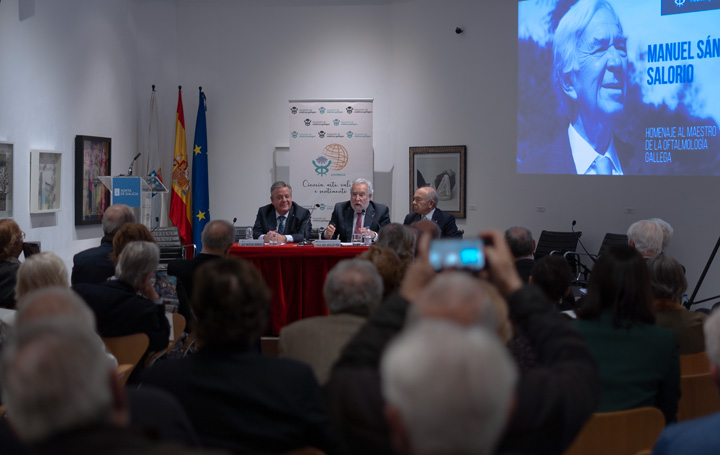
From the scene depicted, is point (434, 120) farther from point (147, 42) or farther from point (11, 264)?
point (11, 264)

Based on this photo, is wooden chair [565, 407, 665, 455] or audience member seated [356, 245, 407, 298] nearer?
wooden chair [565, 407, 665, 455]

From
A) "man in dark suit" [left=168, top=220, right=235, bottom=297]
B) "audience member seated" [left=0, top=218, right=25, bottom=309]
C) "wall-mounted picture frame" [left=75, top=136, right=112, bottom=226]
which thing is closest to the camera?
"audience member seated" [left=0, top=218, right=25, bottom=309]

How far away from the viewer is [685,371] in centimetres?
344

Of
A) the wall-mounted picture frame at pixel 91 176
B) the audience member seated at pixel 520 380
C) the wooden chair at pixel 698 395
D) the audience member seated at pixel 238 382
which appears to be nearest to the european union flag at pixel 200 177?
the wall-mounted picture frame at pixel 91 176

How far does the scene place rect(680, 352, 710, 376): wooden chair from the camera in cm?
344

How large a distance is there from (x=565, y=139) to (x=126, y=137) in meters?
5.84

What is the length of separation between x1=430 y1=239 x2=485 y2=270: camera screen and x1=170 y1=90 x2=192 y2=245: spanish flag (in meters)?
8.85

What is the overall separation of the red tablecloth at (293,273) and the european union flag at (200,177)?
3.95 metres

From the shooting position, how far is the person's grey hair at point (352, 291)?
2.79 metres

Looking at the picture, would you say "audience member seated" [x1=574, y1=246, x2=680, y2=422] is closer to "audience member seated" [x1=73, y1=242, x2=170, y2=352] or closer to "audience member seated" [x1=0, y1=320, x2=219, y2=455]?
"audience member seated" [x1=0, y1=320, x2=219, y2=455]

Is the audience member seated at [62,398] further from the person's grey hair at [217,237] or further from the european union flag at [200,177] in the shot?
the european union flag at [200,177]

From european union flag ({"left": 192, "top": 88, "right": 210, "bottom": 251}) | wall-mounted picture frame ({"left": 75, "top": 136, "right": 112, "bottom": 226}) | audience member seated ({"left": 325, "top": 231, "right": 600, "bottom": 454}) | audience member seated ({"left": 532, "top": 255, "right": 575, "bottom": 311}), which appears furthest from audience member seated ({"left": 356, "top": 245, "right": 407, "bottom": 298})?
european union flag ({"left": 192, "top": 88, "right": 210, "bottom": 251})

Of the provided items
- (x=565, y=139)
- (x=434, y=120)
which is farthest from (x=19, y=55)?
(x=565, y=139)

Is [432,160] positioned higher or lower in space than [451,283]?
higher
